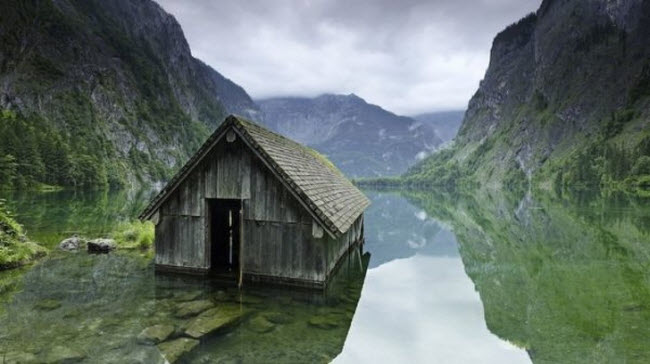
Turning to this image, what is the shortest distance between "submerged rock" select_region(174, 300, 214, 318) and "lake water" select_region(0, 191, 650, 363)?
0.03 m

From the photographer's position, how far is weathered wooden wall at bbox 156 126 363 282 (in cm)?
1393

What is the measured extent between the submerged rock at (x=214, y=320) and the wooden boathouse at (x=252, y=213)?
2.34 meters

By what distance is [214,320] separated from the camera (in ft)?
36.8

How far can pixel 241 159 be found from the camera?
14.5 m

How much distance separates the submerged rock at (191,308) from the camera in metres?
11.7

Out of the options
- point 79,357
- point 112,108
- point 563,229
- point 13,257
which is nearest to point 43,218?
point 13,257

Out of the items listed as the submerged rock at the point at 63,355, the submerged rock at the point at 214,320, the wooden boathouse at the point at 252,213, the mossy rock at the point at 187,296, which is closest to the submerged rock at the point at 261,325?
the submerged rock at the point at 214,320

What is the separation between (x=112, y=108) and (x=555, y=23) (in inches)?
8031

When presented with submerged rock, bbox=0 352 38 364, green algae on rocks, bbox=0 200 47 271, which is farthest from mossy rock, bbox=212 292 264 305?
green algae on rocks, bbox=0 200 47 271

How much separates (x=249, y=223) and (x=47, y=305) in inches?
259

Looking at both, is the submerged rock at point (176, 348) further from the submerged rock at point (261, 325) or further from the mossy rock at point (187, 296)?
the mossy rock at point (187, 296)

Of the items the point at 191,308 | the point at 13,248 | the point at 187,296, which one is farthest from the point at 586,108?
the point at 13,248

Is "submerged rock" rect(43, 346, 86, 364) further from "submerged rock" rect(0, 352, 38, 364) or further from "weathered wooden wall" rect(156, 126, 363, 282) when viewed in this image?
"weathered wooden wall" rect(156, 126, 363, 282)

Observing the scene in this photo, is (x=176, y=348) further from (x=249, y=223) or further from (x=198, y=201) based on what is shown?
(x=198, y=201)
